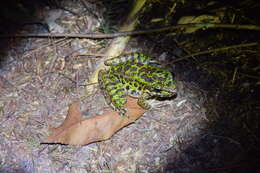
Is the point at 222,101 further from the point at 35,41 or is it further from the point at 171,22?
the point at 35,41

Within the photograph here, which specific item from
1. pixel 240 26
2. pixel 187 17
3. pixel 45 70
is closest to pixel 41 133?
pixel 45 70

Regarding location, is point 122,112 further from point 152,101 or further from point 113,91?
point 152,101

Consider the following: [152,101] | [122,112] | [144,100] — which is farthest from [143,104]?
[122,112]

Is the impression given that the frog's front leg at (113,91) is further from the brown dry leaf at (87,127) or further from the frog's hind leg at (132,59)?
the frog's hind leg at (132,59)

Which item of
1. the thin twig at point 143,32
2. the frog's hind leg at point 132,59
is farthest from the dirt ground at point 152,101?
the frog's hind leg at point 132,59

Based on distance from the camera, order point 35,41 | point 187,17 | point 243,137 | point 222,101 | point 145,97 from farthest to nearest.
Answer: point 35,41
point 187,17
point 145,97
point 222,101
point 243,137

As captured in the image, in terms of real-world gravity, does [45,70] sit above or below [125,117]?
above

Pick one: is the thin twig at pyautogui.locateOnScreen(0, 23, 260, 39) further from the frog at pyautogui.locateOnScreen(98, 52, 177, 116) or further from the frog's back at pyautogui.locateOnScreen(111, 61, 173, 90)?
the frog's back at pyautogui.locateOnScreen(111, 61, 173, 90)
